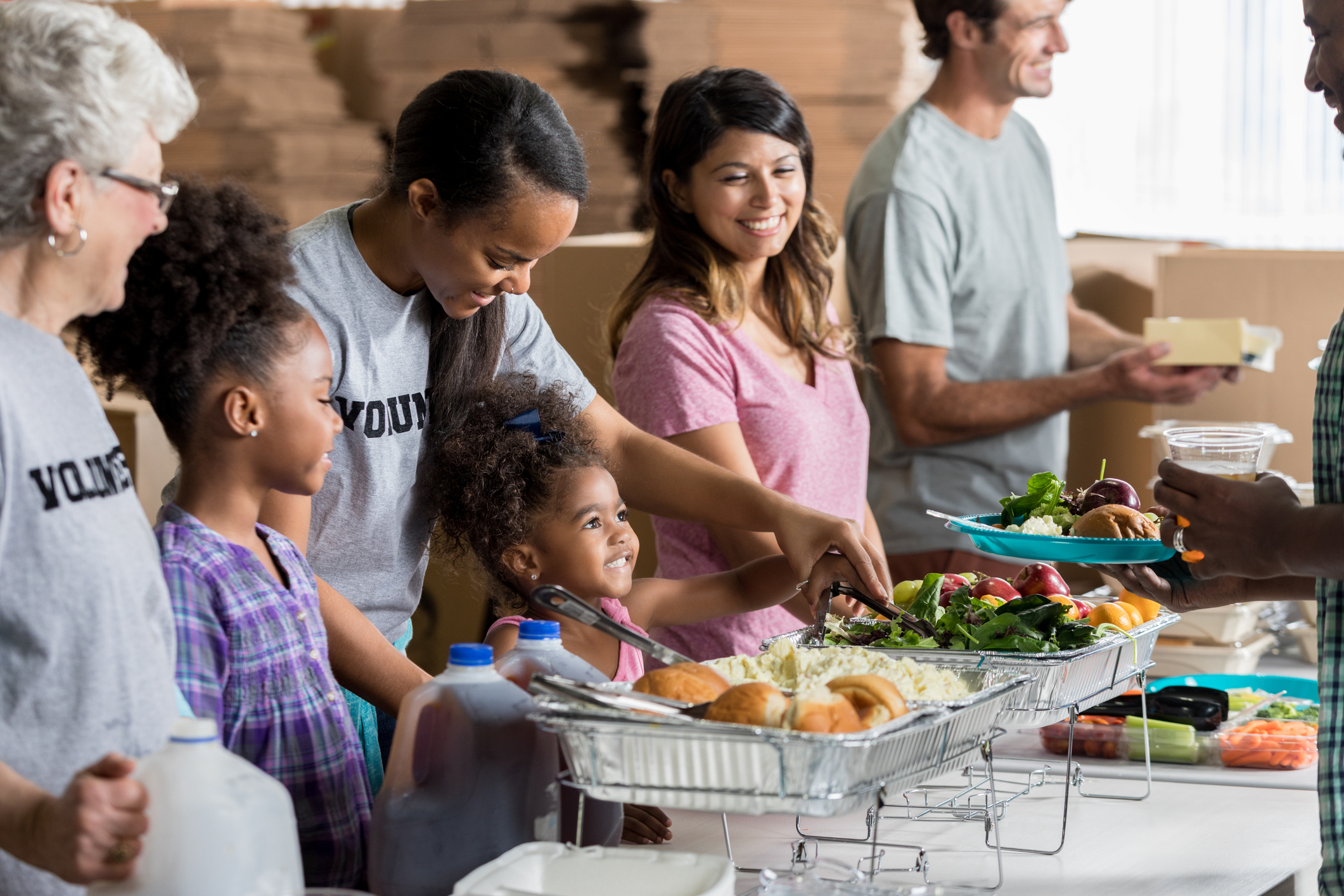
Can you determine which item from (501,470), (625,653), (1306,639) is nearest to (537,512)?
(501,470)

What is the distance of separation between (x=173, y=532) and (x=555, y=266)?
2070mm

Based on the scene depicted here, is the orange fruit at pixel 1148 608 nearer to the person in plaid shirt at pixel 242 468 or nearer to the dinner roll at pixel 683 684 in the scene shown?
the dinner roll at pixel 683 684

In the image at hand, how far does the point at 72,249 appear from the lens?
1080mm

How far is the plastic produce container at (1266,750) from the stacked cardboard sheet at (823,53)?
6.56 ft

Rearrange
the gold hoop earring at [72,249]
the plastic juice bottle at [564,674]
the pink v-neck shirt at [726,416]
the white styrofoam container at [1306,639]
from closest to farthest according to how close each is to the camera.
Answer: the gold hoop earring at [72,249]
the plastic juice bottle at [564,674]
the pink v-neck shirt at [726,416]
the white styrofoam container at [1306,639]

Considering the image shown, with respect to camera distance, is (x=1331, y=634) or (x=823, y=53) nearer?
(x=1331, y=634)

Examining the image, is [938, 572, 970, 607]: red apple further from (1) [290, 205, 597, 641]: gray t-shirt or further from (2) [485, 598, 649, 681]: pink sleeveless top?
(1) [290, 205, 597, 641]: gray t-shirt

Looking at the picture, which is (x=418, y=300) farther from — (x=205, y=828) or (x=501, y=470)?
(x=205, y=828)

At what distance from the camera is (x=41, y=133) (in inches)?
41.4

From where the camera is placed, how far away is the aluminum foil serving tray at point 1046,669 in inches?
60.1

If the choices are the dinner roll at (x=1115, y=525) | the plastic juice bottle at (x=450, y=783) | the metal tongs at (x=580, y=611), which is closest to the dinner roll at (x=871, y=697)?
the metal tongs at (x=580, y=611)

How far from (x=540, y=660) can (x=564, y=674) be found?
0.08 ft

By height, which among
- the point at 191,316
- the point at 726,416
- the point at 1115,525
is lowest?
the point at 1115,525

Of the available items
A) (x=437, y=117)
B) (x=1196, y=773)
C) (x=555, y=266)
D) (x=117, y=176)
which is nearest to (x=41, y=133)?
(x=117, y=176)
